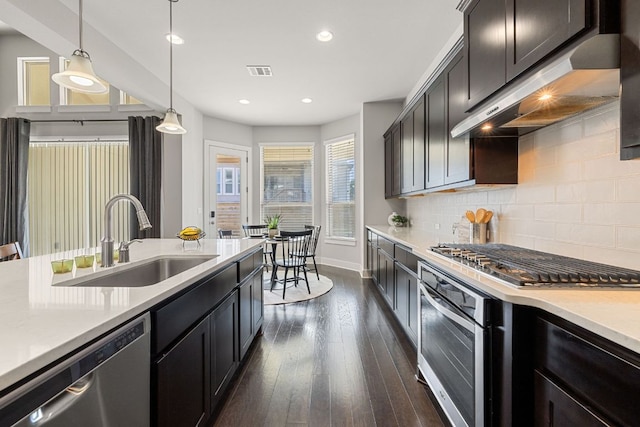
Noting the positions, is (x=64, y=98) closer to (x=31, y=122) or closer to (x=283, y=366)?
(x=31, y=122)

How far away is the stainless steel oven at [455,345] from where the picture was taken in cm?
123

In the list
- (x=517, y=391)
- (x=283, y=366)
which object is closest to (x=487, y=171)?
(x=517, y=391)

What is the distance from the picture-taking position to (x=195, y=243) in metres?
2.54

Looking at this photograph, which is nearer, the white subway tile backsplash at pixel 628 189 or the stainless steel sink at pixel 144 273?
the white subway tile backsplash at pixel 628 189

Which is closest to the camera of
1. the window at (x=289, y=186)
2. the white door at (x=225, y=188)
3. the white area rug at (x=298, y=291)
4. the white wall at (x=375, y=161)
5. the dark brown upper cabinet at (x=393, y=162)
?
the white area rug at (x=298, y=291)

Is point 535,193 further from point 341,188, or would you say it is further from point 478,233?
point 341,188

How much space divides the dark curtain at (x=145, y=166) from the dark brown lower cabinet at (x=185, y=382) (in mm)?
3627

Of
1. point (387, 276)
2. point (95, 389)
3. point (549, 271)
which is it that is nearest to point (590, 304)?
point (549, 271)

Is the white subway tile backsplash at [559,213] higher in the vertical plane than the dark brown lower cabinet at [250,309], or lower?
higher

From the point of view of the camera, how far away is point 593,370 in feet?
2.67

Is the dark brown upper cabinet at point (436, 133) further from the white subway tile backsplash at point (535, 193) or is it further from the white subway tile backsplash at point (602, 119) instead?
the white subway tile backsplash at point (602, 119)

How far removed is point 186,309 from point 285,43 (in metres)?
2.92

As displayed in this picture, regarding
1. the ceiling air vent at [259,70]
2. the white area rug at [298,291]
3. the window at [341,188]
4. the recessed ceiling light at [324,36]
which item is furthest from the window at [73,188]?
the recessed ceiling light at [324,36]

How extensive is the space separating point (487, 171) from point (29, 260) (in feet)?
9.60
